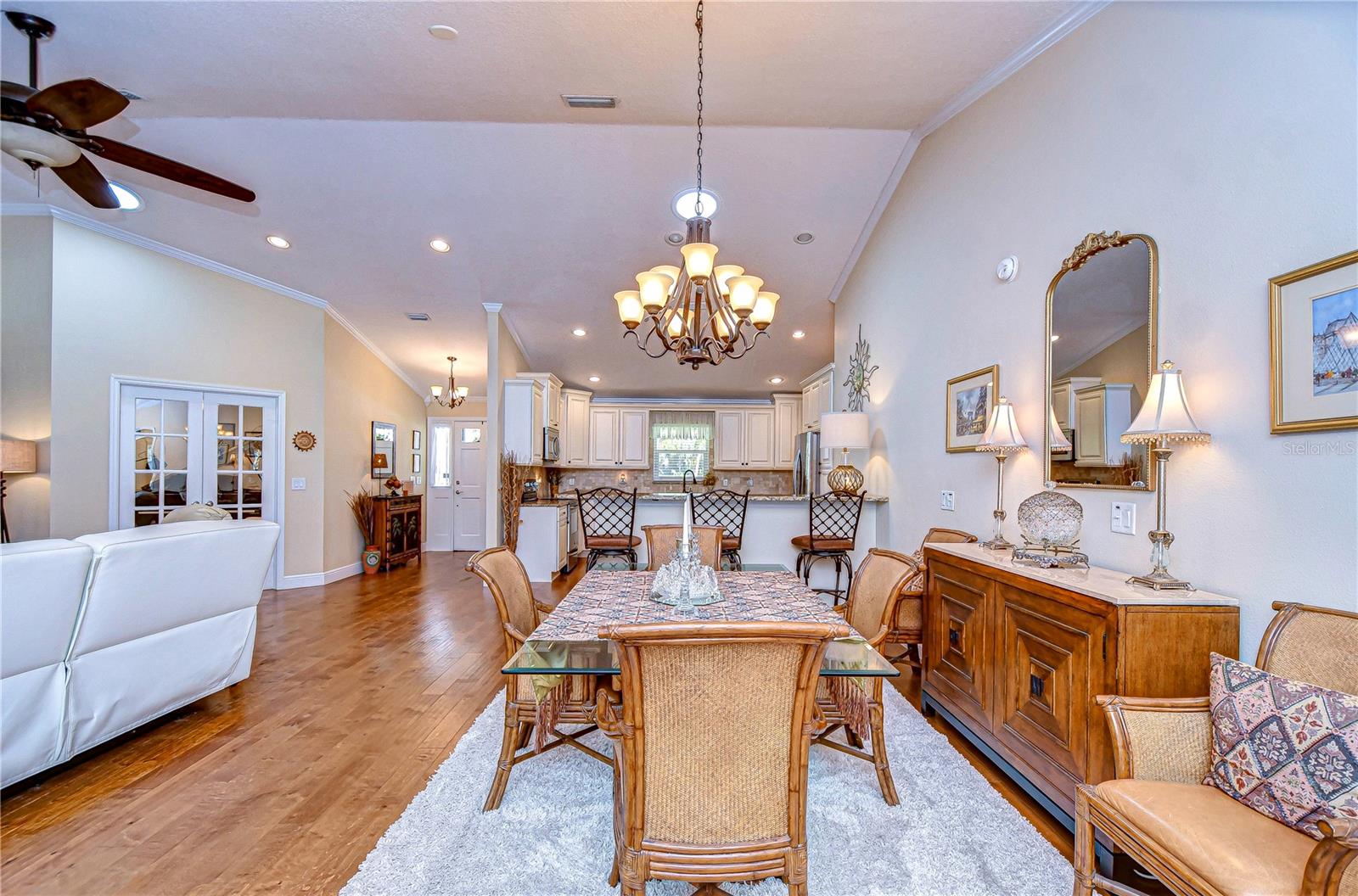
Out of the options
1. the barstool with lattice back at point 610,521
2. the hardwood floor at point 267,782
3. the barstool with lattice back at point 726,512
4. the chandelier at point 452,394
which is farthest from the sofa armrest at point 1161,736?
the chandelier at point 452,394

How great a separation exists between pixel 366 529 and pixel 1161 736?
22.5 ft

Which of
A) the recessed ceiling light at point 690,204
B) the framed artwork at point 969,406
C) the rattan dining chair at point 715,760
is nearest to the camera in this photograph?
the rattan dining chair at point 715,760

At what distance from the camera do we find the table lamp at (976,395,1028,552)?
2639mm

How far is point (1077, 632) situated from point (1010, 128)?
255 centimetres

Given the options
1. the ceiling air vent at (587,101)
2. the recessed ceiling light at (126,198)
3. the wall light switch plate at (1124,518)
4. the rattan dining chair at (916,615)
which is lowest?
the rattan dining chair at (916,615)

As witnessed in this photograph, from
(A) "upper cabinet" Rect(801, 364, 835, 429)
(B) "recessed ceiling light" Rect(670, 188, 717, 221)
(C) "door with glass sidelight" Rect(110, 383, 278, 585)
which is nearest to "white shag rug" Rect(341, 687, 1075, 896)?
(B) "recessed ceiling light" Rect(670, 188, 717, 221)

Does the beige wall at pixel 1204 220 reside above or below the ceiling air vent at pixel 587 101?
below

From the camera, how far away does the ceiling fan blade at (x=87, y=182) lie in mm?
2648

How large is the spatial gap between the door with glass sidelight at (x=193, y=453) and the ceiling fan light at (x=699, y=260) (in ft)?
16.3

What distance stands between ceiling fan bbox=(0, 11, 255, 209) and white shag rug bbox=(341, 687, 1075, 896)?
3118 millimetres

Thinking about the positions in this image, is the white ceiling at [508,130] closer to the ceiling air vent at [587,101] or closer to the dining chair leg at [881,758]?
the ceiling air vent at [587,101]

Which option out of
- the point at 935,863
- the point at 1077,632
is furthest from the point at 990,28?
the point at 935,863

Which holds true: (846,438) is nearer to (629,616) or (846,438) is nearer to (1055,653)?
(1055,653)

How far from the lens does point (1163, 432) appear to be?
1744 millimetres
